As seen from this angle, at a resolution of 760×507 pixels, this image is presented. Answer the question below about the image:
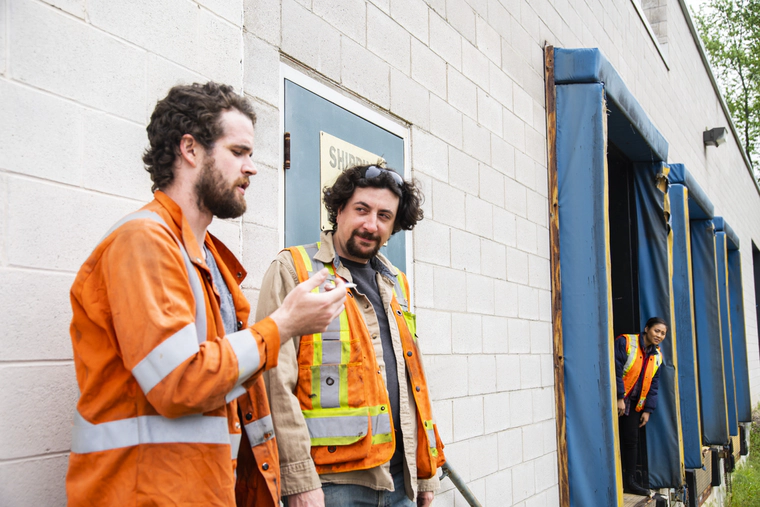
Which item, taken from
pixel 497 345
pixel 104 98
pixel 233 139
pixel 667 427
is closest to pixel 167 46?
pixel 104 98

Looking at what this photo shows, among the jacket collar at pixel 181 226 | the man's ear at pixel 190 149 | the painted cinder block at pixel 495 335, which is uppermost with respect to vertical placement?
the man's ear at pixel 190 149

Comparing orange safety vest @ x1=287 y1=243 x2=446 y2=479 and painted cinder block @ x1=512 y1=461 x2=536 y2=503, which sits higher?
orange safety vest @ x1=287 y1=243 x2=446 y2=479

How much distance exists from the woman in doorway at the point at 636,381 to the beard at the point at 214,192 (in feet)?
19.3

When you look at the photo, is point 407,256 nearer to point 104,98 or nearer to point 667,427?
point 104,98

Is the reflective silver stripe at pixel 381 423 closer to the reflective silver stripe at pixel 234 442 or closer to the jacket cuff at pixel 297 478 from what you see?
the jacket cuff at pixel 297 478

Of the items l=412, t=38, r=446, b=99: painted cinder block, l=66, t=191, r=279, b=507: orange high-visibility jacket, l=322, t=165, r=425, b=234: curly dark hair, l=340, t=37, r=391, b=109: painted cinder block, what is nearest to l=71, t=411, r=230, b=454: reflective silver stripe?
l=66, t=191, r=279, b=507: orange high-visibility jacket

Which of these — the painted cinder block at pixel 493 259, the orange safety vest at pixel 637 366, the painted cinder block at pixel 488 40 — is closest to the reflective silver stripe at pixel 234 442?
the painted cinder block at pixel 493 259

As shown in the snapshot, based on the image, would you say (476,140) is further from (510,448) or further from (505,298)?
(510,448)

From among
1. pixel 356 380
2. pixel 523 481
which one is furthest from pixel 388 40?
pixel 523 481

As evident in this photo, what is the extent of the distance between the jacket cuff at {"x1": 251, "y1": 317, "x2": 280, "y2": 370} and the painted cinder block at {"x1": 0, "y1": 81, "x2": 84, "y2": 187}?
751 mm

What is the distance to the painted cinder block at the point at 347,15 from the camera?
3059mm

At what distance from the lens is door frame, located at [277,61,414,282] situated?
2732 millimetres

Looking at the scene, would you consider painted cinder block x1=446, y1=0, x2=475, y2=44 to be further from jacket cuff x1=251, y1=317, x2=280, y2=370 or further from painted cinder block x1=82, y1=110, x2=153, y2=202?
jacket cuff x1=251, y1=317, x2=280, y2=370

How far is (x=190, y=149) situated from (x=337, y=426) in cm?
103
